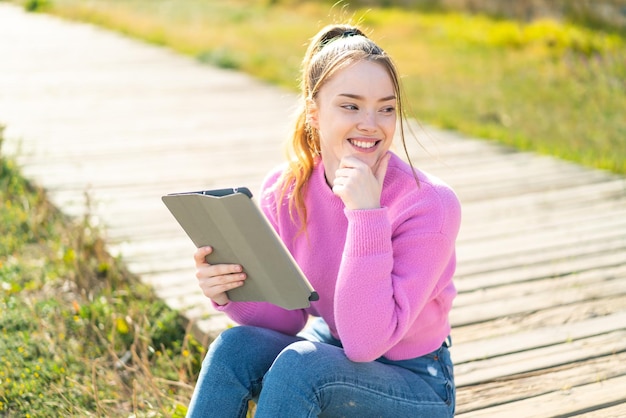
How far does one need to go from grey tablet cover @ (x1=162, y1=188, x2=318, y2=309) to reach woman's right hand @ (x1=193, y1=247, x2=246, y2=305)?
0.02 metres

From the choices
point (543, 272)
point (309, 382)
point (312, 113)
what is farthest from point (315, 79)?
point (543, 272)

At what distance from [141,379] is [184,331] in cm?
44

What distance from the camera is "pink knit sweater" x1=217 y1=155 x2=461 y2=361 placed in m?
2.16

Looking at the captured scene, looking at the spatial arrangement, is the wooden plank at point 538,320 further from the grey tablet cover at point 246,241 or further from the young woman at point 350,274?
the grey tablet cover at point 246,241

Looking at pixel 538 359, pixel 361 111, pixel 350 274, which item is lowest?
pixel 538 359

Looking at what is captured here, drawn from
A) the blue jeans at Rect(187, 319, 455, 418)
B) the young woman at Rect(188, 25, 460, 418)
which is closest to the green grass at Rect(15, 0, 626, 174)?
the young woman at Rect(188, 25, 460, 418)

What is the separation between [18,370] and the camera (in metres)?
3.17

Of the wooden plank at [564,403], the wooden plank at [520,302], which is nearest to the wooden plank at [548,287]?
the wooden plank at [520,302]

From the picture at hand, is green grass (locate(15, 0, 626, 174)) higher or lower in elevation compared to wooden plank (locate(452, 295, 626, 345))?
lower

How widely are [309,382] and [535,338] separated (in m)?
1.39

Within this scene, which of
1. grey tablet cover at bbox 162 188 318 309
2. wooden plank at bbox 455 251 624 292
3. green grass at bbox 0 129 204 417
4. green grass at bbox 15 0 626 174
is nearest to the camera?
grey tablet cover at bbox 162 188 318 309

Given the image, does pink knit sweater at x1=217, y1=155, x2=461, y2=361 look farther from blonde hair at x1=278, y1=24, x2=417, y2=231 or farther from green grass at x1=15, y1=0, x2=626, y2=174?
green grass at x1=15, y1=0, x2=626, y2=174

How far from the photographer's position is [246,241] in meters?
2.19

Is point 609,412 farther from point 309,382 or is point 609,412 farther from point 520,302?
point 309,382
